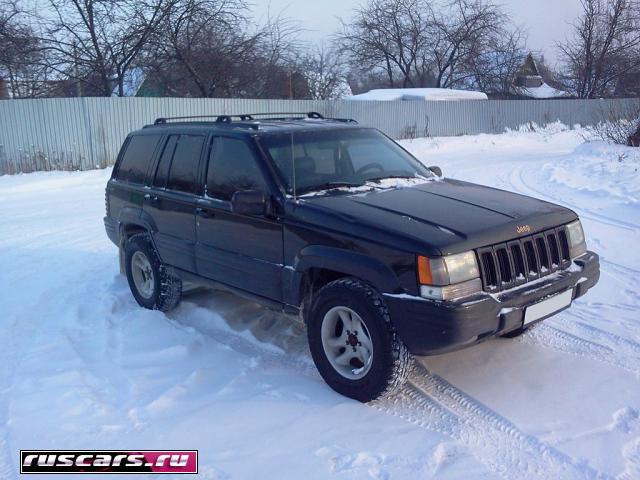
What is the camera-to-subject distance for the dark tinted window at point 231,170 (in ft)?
15.5

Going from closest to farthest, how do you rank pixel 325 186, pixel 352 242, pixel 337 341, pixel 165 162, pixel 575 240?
pixel 352 242, pixel 337 341, pixel 575 240, pixel 325 186, pixel 165 162

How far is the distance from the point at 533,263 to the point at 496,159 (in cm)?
1443

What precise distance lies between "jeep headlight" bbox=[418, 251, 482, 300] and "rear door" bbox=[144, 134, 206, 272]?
7.70 ft

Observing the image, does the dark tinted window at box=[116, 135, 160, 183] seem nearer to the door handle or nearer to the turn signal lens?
the door handle

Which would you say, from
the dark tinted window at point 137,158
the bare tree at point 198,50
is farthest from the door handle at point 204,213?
the bare tree at point 198,50

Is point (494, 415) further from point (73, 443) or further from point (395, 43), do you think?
point (395, 43)

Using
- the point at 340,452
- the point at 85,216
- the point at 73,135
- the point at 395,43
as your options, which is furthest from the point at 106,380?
the point at 395,43

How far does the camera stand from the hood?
3738 millimetres

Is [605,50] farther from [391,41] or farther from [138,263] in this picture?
[138,263]

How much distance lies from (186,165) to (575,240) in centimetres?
323

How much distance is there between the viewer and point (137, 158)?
20.5 feet

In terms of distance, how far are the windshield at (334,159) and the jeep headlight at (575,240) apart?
131 cm

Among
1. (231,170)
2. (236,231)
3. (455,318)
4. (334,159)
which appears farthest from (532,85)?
(455,318)

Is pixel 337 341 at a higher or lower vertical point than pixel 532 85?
lower
